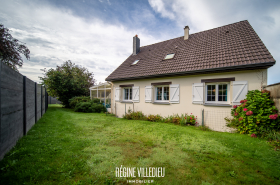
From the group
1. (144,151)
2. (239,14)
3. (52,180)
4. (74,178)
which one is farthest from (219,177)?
(239,14)

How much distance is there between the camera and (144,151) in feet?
10.4

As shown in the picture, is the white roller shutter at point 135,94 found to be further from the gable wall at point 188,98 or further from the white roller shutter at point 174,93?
the white roller shutter at point 174,93

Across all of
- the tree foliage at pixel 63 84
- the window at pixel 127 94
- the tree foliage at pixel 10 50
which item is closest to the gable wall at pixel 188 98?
the window at pixel 127 94

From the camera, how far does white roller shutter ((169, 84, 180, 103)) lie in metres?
7.02

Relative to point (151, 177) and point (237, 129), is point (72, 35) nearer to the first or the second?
point (151, 177)

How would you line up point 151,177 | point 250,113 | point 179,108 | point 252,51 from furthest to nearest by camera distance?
point 179,108 → point 252,51 → point 250,113 → point 151,177

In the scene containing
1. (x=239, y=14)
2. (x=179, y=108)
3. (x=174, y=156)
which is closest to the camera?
(x=174, y=156)

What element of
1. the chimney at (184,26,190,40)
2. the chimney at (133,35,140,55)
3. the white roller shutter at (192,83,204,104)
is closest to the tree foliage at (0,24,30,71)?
the chimney at (133,35,140,55)

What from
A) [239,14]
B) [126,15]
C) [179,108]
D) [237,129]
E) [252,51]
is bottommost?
[237,129]

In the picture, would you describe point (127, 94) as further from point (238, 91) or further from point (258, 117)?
point (258, 117)

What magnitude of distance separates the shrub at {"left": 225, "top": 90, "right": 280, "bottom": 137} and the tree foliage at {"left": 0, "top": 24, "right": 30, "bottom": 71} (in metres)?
14.7

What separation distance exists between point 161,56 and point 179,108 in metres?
4.30

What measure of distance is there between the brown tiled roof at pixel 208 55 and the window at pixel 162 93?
96 centimetres

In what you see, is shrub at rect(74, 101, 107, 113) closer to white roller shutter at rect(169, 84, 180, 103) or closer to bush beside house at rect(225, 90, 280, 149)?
white roller shutter at rect(169, 84, 180, 103)
